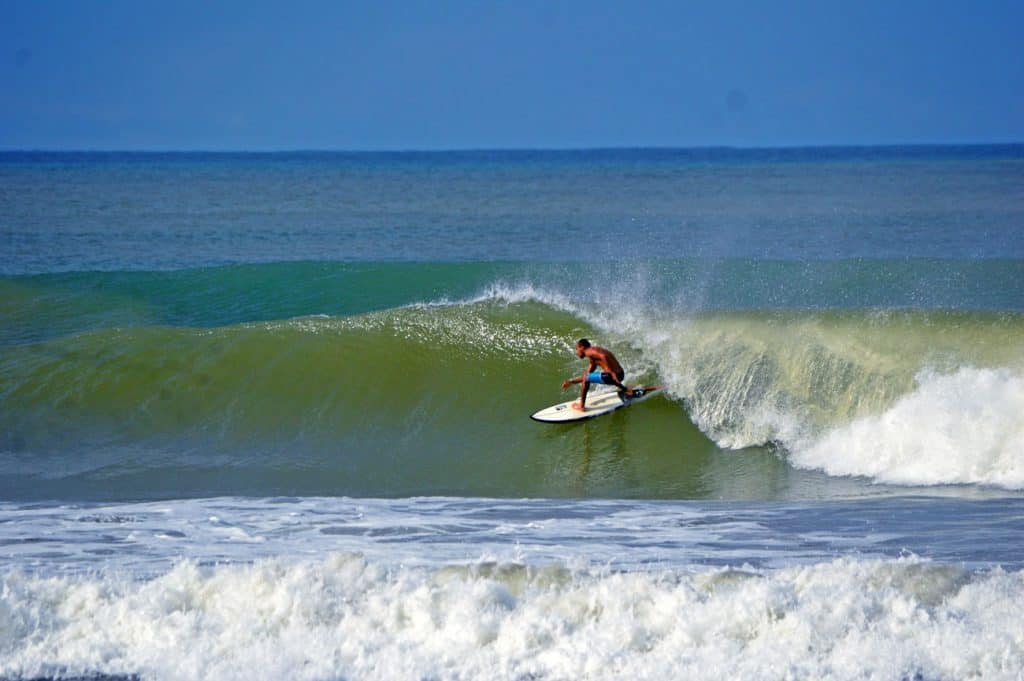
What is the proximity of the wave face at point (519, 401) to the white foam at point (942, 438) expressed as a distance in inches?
0.9

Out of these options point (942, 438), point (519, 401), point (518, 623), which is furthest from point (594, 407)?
point (518, 623)

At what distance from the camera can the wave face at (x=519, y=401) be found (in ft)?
35.9

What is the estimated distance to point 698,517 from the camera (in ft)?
30.2

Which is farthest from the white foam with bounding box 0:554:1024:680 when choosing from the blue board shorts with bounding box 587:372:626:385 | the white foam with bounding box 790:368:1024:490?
→ the blue board shorts with bounding box 587:372:626:385

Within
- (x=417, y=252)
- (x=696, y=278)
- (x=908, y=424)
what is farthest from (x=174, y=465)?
(x=417, y=252)

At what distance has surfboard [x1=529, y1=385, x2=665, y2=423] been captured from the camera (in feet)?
41.1

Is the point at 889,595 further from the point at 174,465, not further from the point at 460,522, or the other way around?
the point at 174,465

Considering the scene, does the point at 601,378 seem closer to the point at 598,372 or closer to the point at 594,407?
the point at 598,372

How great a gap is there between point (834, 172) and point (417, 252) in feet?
150

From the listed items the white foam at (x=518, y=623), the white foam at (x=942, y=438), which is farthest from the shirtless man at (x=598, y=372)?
the white foam at (x=518, y=623)

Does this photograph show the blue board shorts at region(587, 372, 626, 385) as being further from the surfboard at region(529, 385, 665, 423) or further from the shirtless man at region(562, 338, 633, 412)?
the surfboard at region(529, 385, 665, 423)

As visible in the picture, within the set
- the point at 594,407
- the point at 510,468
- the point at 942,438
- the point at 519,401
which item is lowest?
the point at 510,468

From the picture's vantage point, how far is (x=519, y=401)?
1334 centimetres

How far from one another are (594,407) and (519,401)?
116 centimetres
